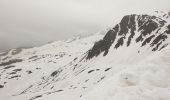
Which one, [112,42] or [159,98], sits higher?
[112,42]

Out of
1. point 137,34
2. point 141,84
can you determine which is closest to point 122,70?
point 141,84

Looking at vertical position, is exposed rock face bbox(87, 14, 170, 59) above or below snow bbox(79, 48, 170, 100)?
above

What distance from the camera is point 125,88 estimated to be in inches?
335

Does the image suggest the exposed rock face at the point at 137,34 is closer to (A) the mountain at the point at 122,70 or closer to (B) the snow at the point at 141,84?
(A) the mountain at the point at 122,70

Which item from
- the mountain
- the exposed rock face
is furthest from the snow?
the exposed rock face

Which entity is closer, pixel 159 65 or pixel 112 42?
pixel 159 65

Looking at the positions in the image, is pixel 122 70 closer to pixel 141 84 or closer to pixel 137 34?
pixel 141 84

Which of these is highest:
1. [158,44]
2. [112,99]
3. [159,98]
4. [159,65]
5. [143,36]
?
[143,36]

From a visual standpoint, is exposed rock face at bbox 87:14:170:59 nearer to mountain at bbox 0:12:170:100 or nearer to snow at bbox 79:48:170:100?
mountain at bbox 0:12:170:100

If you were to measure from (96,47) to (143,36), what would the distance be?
38206 millimetres

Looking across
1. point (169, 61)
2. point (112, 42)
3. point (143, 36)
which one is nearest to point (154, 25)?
point (143, 36)

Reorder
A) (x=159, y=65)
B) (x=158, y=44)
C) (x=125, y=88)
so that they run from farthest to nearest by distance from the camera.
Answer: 1. (x=158, y=44)
2. (x=159, y=65)
3. (x=125, y=88)

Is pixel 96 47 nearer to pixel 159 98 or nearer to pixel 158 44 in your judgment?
pixel 158 44

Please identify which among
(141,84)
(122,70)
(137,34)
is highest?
(137,34)
